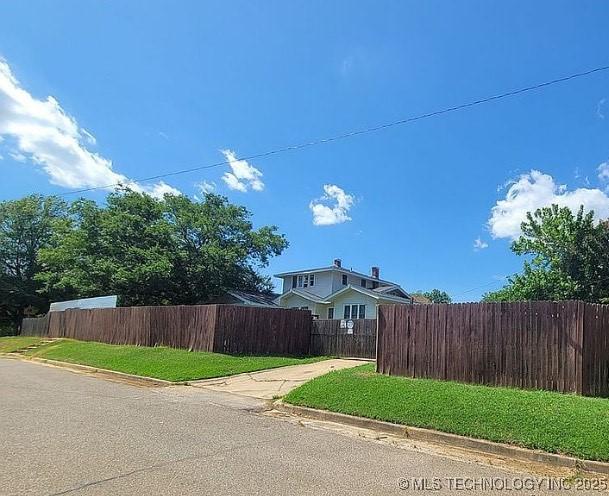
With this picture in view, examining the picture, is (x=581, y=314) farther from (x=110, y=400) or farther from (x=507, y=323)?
(x=110, y=400)

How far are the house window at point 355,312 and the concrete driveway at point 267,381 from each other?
12848 mm

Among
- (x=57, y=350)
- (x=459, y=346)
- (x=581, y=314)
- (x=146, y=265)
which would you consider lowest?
(x=57, y=350)

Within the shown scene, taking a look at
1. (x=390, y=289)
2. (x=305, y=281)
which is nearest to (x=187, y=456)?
(x=390, y=289)

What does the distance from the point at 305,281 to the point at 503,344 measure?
25.9 m

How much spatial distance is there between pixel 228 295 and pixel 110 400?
23.4 m

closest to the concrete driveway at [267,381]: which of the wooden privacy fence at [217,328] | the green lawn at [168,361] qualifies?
the green lawn at [168,361]

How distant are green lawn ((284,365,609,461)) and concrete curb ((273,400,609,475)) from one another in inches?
4.7

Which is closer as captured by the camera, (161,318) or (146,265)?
(161,318)

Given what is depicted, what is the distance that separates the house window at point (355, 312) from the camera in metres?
29.5

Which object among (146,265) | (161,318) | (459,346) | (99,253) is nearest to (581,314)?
(459,346)

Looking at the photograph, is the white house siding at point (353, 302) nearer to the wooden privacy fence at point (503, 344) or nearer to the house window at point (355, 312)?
the house window at point (355, 312)

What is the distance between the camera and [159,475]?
17.1 ft

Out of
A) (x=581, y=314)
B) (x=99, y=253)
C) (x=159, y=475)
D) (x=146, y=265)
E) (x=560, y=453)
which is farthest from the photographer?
(x=99, y=253)

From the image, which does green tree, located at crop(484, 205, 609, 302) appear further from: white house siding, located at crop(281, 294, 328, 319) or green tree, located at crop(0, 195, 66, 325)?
green tree, located at crop(0, 195, 66, 325)
